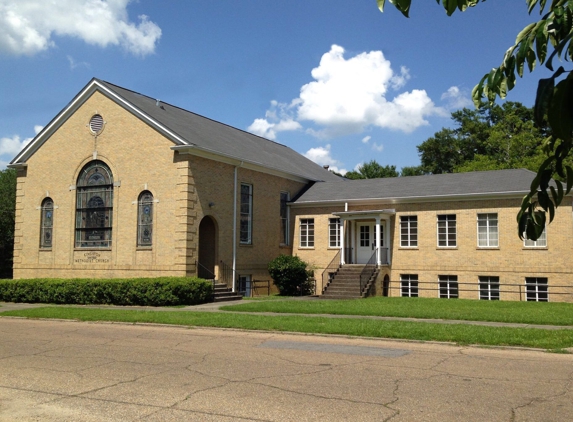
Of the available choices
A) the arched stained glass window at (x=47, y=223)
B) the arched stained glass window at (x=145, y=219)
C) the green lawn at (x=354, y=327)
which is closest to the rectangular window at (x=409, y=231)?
the arched stained glass window at (x=145, y=219)

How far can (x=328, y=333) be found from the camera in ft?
49.3

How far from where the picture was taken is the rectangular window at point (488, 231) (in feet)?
92.4

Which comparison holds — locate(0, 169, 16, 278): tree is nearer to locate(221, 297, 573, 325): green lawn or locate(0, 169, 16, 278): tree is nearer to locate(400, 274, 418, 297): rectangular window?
locate(400, 274, 418, 297): rectangular window

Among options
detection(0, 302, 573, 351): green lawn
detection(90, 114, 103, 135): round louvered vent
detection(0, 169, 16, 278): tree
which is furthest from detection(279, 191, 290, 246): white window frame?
detection(0, 169, 16, 278): tree

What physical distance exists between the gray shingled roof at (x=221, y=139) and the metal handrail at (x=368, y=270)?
7162mm

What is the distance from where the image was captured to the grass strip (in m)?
13.4

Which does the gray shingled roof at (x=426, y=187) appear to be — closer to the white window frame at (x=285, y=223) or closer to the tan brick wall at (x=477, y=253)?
→ the tan brick wall at (x=477, y=253)

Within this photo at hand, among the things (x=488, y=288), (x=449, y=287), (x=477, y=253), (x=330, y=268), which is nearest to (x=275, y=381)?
(x=488, y=288)

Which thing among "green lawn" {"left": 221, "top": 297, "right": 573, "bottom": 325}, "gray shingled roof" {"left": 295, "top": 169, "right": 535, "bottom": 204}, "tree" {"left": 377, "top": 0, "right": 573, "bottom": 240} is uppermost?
"gray shingled roof" {"left": 295, "top": 169, "right": 535, "bottom": 204}

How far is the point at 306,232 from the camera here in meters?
33.7

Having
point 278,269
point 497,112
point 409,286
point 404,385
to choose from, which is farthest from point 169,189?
point 497,112

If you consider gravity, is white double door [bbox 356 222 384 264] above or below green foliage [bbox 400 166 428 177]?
below

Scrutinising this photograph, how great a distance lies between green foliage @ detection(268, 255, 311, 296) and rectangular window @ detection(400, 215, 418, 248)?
5.30 m

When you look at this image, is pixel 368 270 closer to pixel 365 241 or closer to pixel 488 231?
pixel 365 241
